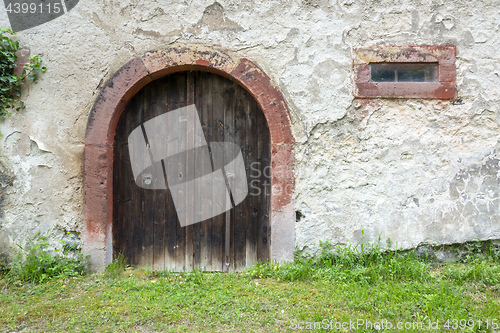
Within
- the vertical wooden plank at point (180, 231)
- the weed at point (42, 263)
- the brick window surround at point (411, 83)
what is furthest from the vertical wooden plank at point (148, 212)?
the brick window surround at point (411, 83)

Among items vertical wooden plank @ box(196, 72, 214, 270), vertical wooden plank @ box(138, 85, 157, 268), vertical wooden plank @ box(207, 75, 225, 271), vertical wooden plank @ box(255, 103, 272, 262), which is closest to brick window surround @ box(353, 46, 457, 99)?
vertical wooden plank @ box(255, 103, 272, 262)

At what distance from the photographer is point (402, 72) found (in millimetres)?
3176

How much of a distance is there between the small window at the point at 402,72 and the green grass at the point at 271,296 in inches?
65.0

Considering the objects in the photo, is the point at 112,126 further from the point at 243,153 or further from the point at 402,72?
the point at 402,72

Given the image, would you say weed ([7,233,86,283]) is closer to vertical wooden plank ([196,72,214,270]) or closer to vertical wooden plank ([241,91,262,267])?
vertical wooden plank ([196,72,214,270])

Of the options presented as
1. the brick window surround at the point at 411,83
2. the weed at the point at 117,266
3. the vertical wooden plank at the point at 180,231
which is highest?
the brick window surround at the point at 411,83

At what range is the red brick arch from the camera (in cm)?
311

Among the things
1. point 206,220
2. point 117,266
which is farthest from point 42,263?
point 206,220

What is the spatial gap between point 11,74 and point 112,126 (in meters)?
1.06

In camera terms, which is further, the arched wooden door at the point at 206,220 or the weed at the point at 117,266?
the arched wooden door at the point at 206,220

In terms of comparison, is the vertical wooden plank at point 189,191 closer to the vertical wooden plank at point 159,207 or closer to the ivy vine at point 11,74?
the vertical wooden plank at point 159,207

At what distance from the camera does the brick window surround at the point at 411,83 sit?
311 cm

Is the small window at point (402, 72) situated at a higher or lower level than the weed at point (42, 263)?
higher

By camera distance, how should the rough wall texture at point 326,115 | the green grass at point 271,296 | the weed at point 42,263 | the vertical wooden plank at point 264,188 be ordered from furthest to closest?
1. the vertical wooden plank at point 264,188
2. the rough wall texture at point 326,115
3. the weed at point 42,263
4. the green grass at point 271,296
